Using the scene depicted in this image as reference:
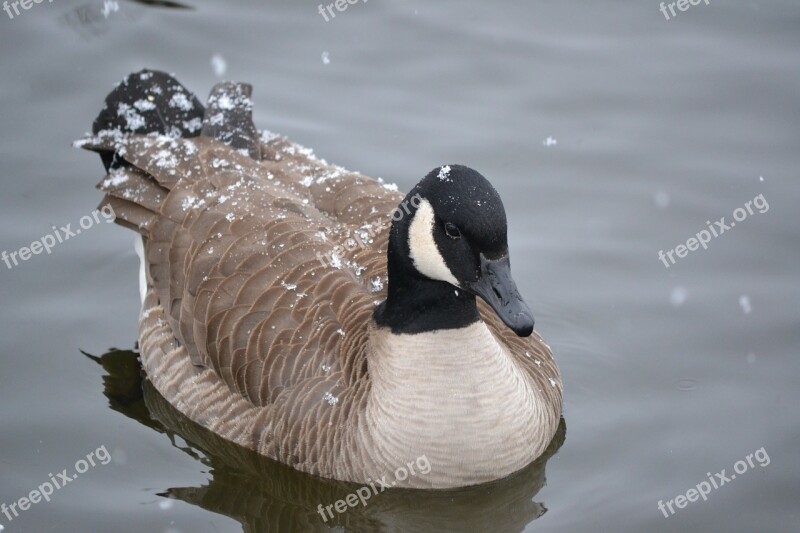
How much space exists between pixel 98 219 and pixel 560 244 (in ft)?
12.7

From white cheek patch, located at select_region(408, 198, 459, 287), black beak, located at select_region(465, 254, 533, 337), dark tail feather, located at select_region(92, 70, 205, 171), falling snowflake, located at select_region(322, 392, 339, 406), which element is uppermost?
dark tail feather, located at select_region(92, 70, 205, 171)

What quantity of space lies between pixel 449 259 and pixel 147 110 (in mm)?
3361

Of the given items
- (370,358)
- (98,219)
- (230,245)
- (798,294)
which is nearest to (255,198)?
(230,245)

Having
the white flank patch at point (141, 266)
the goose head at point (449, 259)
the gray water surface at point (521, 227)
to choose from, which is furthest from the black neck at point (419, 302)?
the white flank patch at point (141, 266)

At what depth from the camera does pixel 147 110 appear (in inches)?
353

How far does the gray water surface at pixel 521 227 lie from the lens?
7.43 metres

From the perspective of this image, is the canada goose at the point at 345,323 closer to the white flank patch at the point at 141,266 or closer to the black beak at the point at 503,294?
the black beak at the point at 503,294

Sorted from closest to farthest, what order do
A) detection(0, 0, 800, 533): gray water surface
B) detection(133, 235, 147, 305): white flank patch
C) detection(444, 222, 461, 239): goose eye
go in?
detection(444, 222, 461, 239): goose eye < detection(0, 0, 800, 533): gray water surface < detection(133, 235, 147, 305): white flank patch

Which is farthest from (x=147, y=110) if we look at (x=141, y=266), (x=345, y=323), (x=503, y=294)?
(x=503, y=294)

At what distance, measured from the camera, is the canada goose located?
6.79m

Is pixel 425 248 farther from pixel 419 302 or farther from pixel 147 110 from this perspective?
pixel 147 110

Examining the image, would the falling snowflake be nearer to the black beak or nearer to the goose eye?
the black beak

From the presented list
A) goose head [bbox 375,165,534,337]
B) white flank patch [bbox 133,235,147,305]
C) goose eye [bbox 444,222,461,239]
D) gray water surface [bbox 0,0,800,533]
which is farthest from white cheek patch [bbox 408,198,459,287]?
white flank patch [bbox 133,235,147,305]

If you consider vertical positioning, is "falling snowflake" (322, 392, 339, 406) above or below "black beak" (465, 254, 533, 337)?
below
